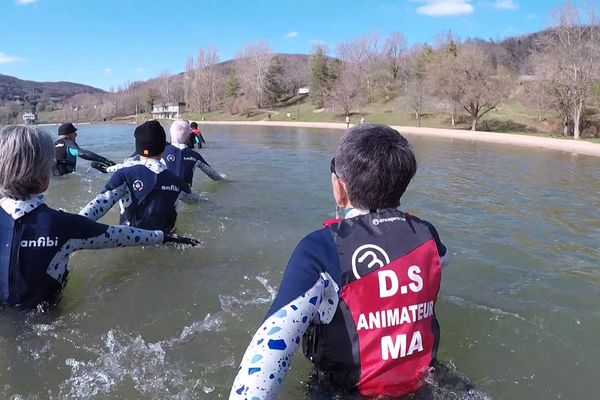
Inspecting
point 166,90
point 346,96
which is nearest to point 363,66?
point 346,96

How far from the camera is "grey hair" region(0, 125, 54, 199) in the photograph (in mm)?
2887

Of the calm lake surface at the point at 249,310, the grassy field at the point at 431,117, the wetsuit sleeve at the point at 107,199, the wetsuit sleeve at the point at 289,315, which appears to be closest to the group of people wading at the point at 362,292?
the wetsuit sleeve at the point at 289,315

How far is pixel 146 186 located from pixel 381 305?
12.9ft

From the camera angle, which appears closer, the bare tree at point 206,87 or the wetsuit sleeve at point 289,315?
the wetsuit sleeve at point 289,315

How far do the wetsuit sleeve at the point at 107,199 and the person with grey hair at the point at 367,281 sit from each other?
10.8 ft

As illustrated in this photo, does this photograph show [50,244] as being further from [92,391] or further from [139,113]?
[139,113]

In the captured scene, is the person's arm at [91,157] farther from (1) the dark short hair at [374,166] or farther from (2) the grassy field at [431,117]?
(2) the grassy field at [431,117]

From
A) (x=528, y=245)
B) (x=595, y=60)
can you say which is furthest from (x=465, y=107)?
(x=528, y=245)

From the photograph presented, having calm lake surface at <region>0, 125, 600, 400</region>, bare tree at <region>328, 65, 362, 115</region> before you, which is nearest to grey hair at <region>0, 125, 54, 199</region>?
calm lake surface at <region>0, 125, 600, 400</region>

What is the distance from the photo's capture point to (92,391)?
2.96 metres

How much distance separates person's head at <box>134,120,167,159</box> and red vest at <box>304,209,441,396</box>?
143 inches

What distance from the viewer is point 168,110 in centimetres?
12700

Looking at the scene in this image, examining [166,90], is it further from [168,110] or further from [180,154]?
[180,154]

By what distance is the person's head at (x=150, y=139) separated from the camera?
5.11 metres
